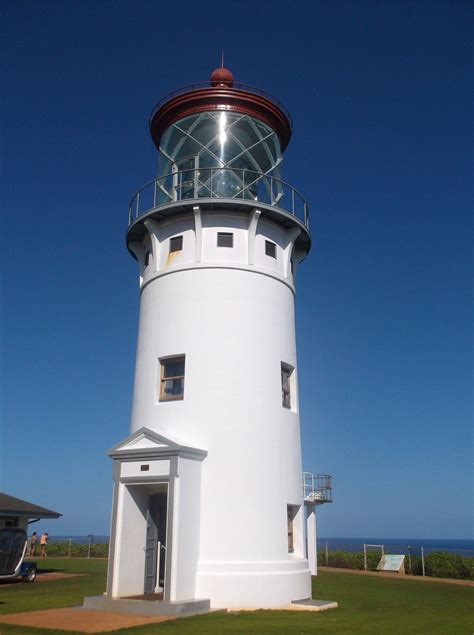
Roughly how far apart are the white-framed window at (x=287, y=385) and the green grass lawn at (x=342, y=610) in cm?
533

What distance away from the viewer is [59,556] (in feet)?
127

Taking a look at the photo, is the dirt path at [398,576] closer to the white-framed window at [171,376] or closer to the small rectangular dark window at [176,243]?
the white-framed window at [171,376]

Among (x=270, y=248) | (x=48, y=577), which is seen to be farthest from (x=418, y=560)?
(x=270, y=248)

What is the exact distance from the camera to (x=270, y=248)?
59.1 feet

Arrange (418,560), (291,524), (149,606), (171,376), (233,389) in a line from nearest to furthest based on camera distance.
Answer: (149,606)
(233,389)
(291,524)
(171,376)
(418,560)

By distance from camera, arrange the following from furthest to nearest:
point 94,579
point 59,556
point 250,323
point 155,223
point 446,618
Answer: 1. point 59,556
2. point 94,579
3. point 155,223
4. point 250,323
5. point 446,618

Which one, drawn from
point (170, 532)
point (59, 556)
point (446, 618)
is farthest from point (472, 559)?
point (59, 556)

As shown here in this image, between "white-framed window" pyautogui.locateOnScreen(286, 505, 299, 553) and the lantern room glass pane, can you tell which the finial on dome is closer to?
the lantern room glass pane

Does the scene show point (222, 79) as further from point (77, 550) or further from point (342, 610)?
point (77, 550)

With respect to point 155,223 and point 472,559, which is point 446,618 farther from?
point 472,559

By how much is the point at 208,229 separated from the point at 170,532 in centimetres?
814

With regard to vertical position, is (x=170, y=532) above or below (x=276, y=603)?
above

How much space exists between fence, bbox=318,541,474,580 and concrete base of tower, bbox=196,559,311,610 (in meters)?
14.6

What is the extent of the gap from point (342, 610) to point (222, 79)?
15.1 metres
